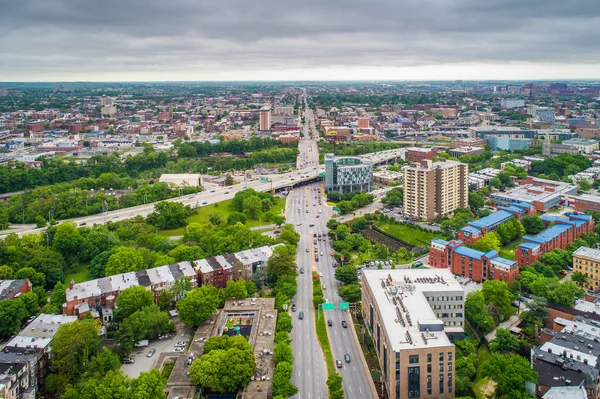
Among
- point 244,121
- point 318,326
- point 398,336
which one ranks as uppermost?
point 244,121

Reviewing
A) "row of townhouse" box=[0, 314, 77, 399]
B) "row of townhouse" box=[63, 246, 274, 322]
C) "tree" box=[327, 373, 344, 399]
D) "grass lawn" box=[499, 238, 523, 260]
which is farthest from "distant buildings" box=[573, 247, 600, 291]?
"row of townhouse" box=[0, 314, 77, 399]

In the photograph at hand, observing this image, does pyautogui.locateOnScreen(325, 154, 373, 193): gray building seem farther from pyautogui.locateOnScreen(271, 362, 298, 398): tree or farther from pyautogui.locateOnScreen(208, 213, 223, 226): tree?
pyautogui.locateOnScreen(271, 362, 298, 398): tree

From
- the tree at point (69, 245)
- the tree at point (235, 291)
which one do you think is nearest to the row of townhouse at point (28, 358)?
the tree at point (235, 291)

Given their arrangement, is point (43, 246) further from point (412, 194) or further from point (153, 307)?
point (412, 194)

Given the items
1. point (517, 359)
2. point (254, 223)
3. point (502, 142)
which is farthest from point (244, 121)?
point (517, 359)

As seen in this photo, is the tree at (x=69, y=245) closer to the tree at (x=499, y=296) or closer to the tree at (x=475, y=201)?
the tree at (x=499, y=296)

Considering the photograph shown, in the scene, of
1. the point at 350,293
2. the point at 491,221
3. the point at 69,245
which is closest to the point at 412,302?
the point at 350,293
